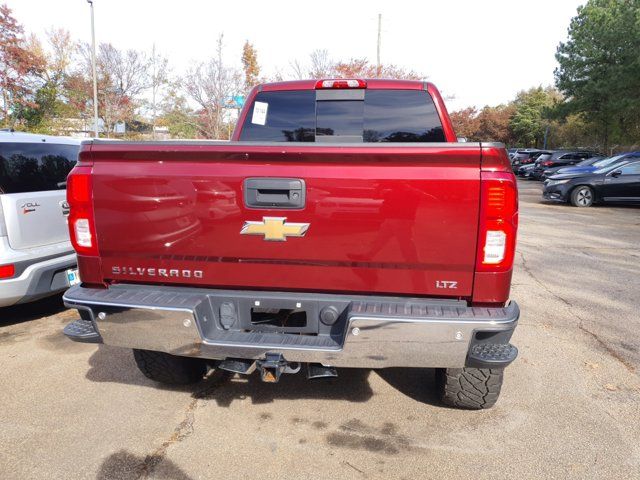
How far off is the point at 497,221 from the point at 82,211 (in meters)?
2.27

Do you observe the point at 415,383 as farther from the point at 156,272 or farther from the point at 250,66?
the point at 250,66

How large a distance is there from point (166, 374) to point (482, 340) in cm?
218

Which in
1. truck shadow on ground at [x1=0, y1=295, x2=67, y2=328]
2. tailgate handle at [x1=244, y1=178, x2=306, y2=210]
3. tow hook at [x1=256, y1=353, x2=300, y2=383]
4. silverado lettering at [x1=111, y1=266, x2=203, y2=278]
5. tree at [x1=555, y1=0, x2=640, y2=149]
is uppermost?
tree at [x1=555, y1=0, x2=640, y2=149]

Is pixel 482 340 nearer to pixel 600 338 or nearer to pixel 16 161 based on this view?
pixel 600 338

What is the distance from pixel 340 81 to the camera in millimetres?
3797

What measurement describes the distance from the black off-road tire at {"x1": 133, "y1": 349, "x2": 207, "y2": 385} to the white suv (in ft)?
5.55

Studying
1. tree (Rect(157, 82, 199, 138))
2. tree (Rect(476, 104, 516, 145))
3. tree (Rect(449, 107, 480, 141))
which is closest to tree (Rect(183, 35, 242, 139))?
tree (Rect(157, 82, 199, 138))

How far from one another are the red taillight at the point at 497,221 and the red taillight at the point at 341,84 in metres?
1.77

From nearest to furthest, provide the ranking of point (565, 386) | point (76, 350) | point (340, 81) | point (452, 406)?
point (452, 406)
point (565, 386)
point (340, 81)
point (76, 350)

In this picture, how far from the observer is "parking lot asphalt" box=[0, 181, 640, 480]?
8.47 ft

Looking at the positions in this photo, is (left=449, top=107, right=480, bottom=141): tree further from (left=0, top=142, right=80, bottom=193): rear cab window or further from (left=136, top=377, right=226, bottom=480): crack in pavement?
(left=136, top=377, right=226, bottom=480): crack in pavement

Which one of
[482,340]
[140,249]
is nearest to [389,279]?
[482,340]

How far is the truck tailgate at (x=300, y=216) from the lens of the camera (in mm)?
2377

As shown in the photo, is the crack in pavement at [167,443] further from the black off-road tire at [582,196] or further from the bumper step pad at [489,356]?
the black off-road tire at [582,196]
